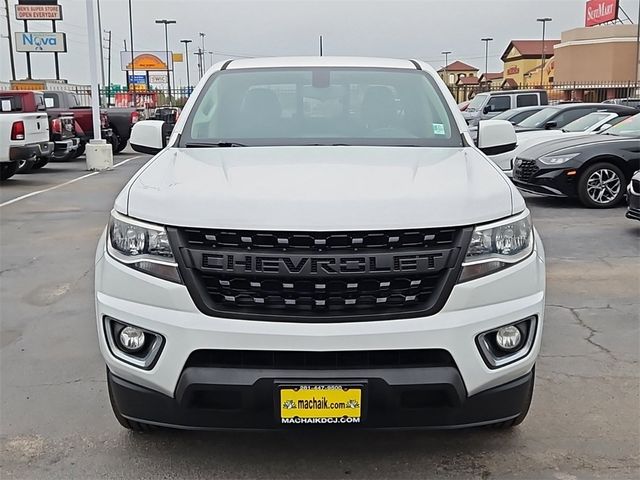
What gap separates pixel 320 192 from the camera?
2910mm

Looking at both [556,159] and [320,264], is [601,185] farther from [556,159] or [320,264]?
[320,264]

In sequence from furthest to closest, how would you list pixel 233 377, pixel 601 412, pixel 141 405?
pixel 601 412 → pixel 141 405 → pixel 233 377

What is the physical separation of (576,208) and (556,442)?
7776 millimetres

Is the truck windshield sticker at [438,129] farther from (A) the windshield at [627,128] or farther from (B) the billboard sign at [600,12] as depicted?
(B) the billboard sign at [600,12]

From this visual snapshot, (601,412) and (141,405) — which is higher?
(141,405)

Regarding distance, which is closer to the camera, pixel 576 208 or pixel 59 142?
pixel 576 208

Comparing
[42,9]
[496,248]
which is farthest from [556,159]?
[42,9]

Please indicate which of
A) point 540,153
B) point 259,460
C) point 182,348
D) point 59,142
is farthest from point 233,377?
point 59,142

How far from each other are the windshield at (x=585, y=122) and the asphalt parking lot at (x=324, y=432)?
7.16m

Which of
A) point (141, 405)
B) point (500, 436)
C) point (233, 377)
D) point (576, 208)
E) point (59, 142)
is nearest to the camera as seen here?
point (233, 377)

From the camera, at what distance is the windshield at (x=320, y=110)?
408cm

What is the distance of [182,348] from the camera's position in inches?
109

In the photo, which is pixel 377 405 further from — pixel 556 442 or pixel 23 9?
pixel 23 9

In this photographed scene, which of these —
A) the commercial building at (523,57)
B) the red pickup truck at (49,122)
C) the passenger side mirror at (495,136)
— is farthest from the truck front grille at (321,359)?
the commercial building at (523,57)
